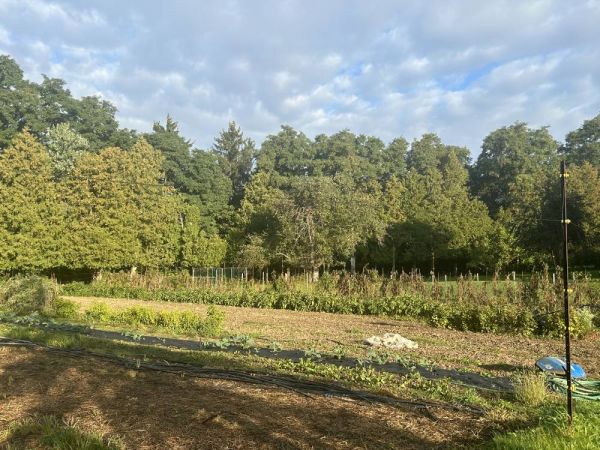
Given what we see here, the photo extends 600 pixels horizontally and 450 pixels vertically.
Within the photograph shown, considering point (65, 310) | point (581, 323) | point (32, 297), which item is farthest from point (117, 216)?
point (581, 323)

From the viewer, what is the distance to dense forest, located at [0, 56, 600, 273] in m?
27.8

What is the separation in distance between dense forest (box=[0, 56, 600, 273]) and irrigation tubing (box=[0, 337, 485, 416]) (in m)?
19.0

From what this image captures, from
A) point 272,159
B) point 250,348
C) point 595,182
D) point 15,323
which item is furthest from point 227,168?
point 250,348

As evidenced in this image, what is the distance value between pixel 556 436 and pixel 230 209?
136ft

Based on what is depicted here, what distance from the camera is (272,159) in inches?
2016

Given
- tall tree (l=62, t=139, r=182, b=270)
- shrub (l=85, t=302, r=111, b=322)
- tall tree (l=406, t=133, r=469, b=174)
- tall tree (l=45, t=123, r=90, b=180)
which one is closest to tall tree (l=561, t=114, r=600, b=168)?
tall tree (l=406, t=133, r=469, b=174)

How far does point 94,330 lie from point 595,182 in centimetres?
2717

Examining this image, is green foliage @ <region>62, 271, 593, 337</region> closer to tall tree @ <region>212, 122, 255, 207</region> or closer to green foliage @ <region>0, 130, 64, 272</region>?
green foliage @ <region>0, 130, 64, 272</region>

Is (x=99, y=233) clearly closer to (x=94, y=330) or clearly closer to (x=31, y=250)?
(x=31, y=250)

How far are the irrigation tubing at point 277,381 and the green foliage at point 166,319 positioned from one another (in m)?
3.51

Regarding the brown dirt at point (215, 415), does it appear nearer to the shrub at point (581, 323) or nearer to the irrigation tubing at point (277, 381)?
the irrigation tubing at point (277, 381)

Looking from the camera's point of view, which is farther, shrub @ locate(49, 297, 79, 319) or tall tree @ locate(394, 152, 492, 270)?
tall tree @ locate(394, 152, 492, 270)

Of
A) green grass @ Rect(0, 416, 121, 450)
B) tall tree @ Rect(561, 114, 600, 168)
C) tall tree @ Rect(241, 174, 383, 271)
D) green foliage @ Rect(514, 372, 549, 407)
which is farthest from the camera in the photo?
tall tree @ Rect(561, 114, 600, 168)

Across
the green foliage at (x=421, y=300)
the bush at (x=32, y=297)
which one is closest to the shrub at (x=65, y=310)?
the bush at (x=32, y=297)
